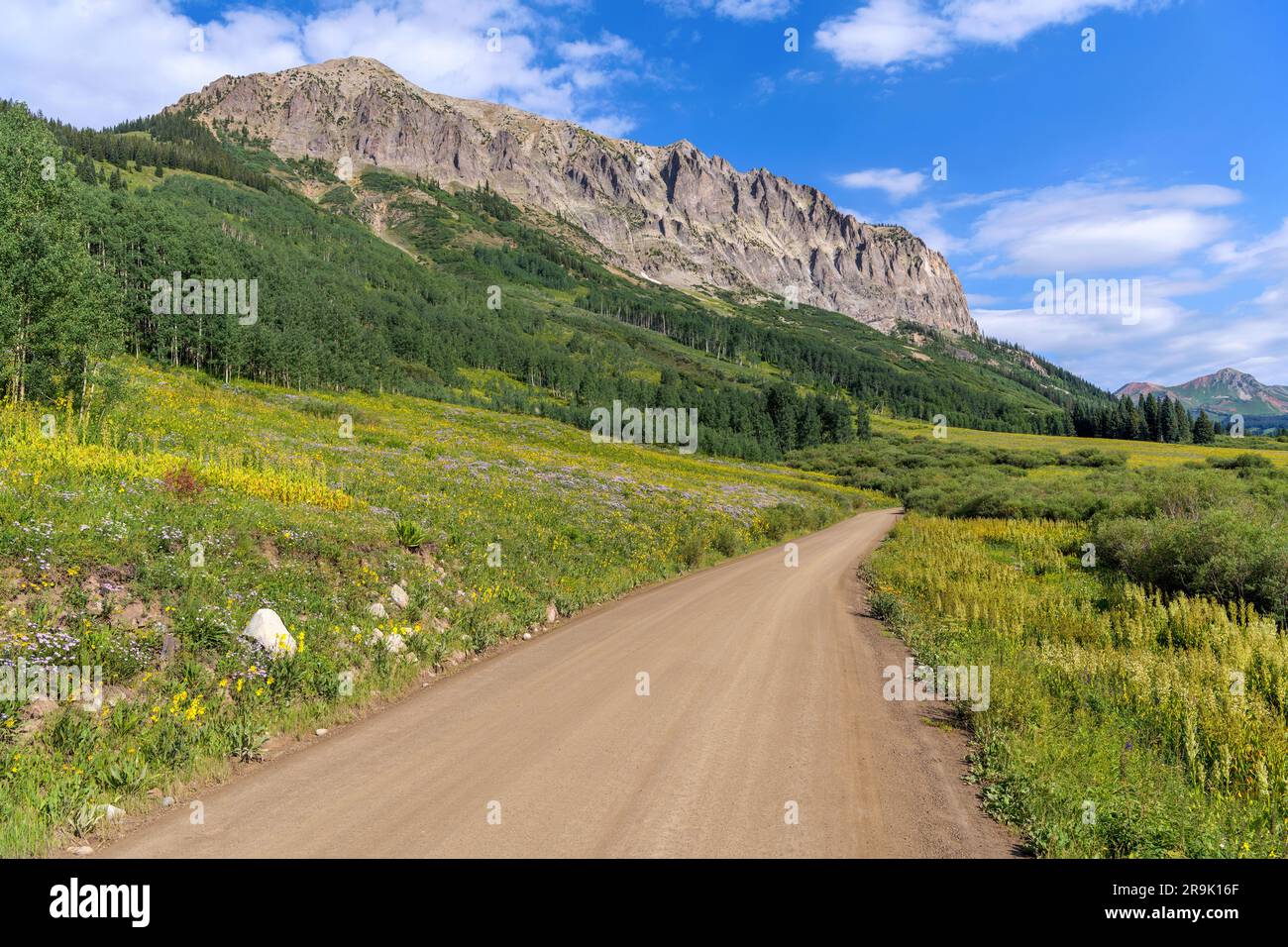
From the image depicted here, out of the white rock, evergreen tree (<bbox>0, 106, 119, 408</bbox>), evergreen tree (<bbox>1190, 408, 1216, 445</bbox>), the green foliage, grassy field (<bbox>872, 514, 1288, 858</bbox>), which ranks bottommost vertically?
grassy field (<bbox>872, 514, 1288, 858</bbox>)

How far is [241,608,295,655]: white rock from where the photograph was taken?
9.13m

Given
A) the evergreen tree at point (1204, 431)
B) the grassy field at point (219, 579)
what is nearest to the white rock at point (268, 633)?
the grassy field at point (219, 579)

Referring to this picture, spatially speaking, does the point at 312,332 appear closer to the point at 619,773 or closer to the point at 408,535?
the point at 408,535

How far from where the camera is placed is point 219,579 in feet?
33.1

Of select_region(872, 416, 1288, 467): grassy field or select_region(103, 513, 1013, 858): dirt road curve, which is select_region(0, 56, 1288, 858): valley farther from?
select_region(872, 416, 1288, 467): grassy field

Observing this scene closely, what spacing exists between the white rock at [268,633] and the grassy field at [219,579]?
0.21 metres

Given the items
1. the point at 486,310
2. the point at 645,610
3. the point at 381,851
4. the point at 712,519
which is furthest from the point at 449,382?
the point at 381,851

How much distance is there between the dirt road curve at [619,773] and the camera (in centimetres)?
550

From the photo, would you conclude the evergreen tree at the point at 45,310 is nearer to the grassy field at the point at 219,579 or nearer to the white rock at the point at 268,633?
the grassy field at the point at 219,579

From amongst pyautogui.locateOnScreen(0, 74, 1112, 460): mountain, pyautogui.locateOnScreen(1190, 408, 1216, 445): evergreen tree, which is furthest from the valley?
pyautogui.locateOnScreen(1190, 408, 1216, 445): evergreen tree

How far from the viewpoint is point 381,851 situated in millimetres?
5207

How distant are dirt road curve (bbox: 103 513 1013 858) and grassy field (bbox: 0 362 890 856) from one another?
946mm

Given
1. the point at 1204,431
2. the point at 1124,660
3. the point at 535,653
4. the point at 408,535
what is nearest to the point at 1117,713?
the point at 1124,660

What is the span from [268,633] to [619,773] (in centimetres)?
624
